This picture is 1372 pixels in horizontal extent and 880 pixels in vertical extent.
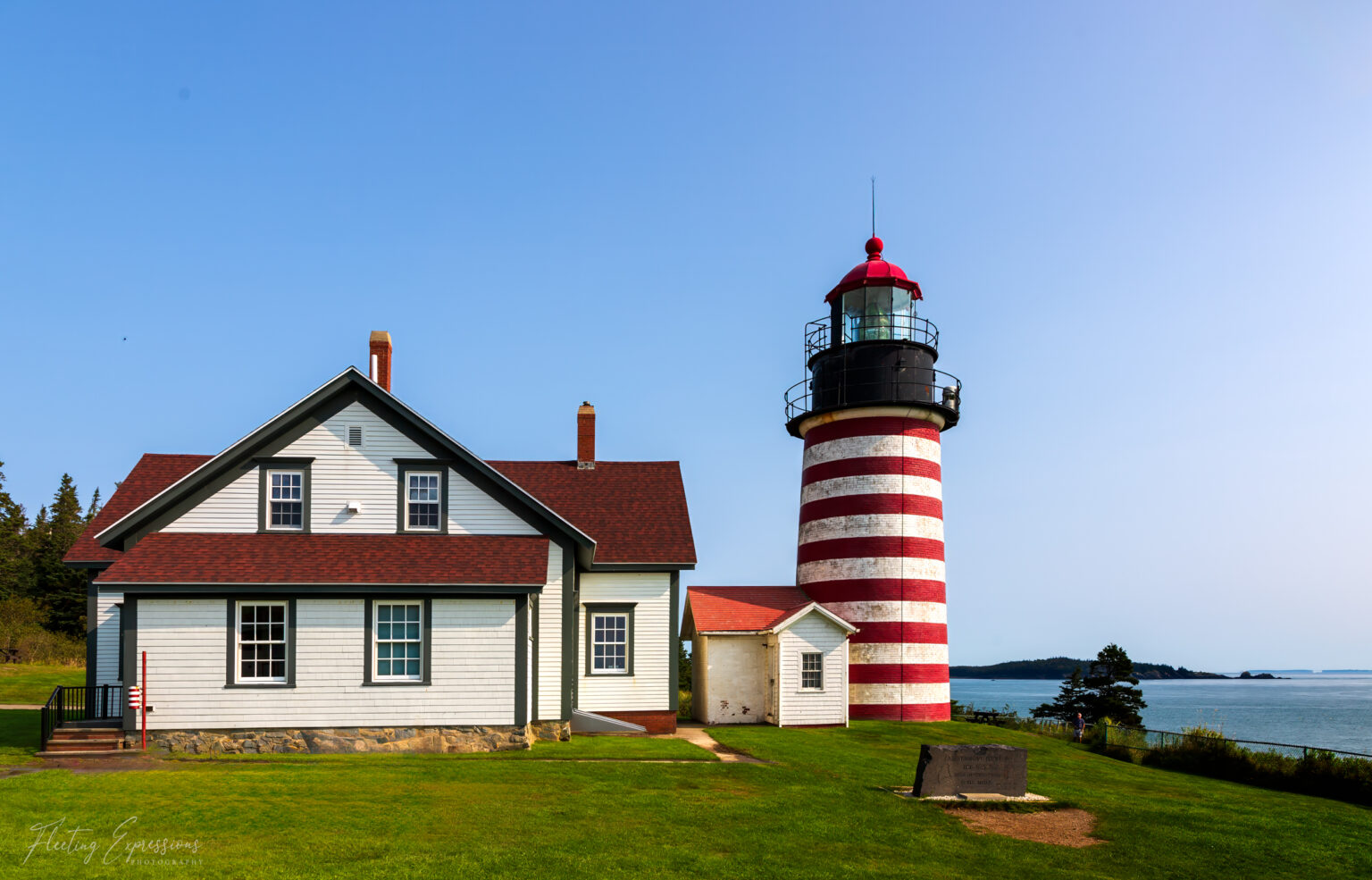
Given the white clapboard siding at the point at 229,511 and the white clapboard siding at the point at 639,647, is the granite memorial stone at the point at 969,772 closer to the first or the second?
the white clapboard siding at the point at 639,647

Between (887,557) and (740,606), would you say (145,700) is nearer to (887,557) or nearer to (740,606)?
(740,606)

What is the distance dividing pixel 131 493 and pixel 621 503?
12274mm

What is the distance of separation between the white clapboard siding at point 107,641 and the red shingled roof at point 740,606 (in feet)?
45.7

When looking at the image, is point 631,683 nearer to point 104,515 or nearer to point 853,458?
point 853,458

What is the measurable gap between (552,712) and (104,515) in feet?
40.9

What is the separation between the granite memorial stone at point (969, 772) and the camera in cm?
1540

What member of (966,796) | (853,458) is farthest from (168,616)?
(853,458)

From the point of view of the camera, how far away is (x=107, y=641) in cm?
2211

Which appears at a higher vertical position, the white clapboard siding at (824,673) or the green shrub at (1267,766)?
the white clapboard siding at (824,673)

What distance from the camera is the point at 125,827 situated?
1160 cm

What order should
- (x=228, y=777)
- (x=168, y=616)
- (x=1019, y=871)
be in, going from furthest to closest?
(x=168, y=616) → (x=228, y=777) → (x=1019, y=871)

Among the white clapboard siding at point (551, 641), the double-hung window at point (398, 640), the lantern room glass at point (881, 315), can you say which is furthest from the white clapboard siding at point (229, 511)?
the lantern room glass at point (881, 315)

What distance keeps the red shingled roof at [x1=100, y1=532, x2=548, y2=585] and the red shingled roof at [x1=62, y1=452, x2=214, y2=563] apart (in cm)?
440

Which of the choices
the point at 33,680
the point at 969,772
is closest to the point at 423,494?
the point at 969,772
